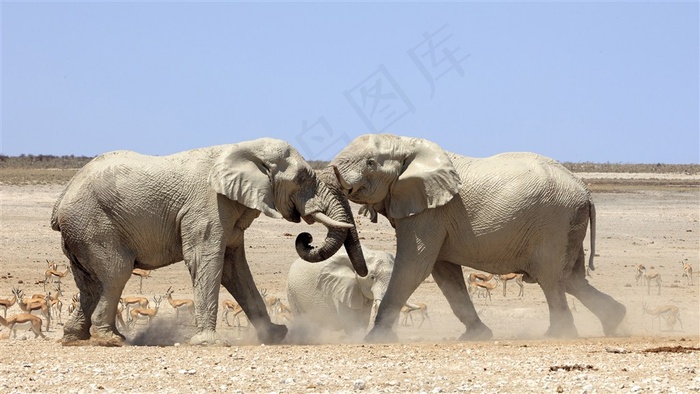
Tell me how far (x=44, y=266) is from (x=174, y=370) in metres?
14.6

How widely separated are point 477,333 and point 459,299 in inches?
19.4

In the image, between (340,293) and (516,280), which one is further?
(516,280)

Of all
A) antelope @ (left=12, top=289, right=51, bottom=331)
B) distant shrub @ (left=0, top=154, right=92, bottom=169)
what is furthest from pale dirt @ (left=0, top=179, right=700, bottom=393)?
distant shrub @ (left=0, top=154, right=92, bottom=169)

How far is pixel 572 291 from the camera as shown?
17.1 m

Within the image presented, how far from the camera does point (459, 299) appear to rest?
17.0m

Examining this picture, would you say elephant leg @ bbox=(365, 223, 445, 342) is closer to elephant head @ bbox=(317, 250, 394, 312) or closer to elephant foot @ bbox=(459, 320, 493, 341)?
elephant foot @ bbox=(459, 320, 493, 341)

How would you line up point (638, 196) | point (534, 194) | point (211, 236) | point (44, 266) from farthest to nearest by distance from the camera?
point (638, 196)
point (44, 266)
point (534, 194)
point (211, 236)

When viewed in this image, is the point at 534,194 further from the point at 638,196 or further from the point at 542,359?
the point at 638,196

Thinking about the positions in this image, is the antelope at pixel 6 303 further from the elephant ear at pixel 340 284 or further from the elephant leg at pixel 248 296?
the elephant leg at pixel 248 296

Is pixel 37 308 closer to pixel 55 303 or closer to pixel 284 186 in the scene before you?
pixel 55 303

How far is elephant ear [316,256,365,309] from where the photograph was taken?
60.7 ft

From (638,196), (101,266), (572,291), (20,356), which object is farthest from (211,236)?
(638,196)

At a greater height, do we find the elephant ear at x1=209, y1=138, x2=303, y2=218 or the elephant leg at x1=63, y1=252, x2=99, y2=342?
the elephant ear at x1=209, y1=138, x2=303, y2=218

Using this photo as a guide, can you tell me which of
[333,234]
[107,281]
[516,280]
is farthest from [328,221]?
[516,280]
